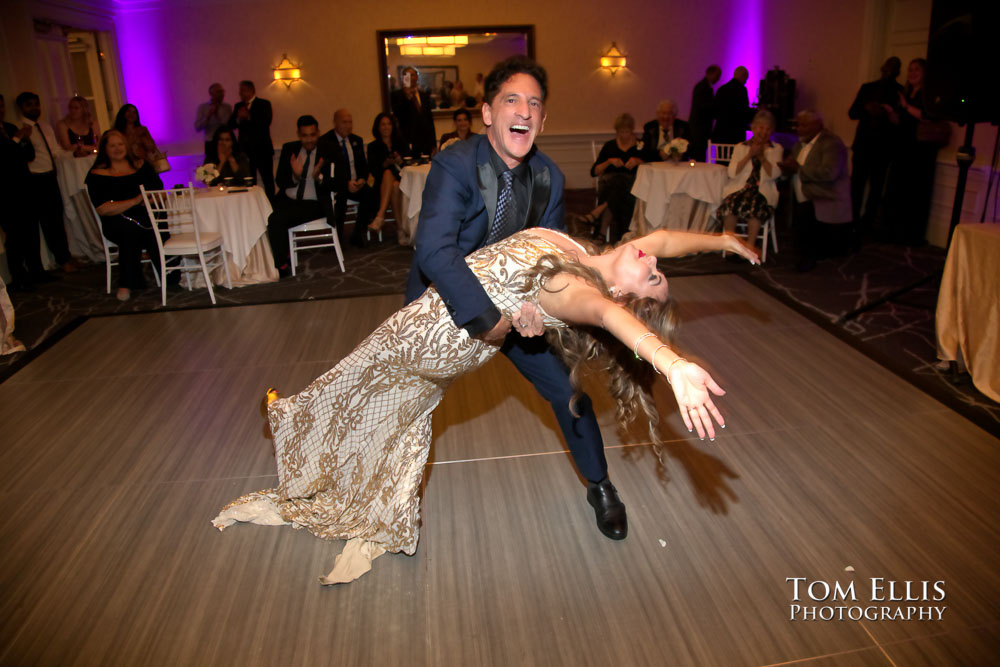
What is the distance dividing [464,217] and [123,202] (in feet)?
14.7

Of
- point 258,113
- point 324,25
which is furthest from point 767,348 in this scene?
point 324,25

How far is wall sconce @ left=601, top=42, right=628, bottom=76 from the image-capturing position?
10.0 metres

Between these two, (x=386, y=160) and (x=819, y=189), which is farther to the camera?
(x=386, y=160)

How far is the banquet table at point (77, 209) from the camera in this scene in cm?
639


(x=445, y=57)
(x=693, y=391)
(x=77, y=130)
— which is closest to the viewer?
(x=693, y=391)

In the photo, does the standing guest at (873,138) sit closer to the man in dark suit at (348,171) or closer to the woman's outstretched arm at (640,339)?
the man in dark suit at (348,171)

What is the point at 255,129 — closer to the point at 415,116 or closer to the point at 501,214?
the point at 415,116

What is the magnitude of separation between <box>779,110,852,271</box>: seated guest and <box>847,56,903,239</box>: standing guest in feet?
1.93

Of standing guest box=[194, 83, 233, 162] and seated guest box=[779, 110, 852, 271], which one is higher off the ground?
standing guest box=[194, 83, 233, 162]

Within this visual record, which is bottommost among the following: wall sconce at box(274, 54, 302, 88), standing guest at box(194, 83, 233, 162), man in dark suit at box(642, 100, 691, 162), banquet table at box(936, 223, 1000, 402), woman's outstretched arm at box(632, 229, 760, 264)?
banquet table at box(936, 223, 1000, 402)

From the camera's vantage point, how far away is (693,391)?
1317mm

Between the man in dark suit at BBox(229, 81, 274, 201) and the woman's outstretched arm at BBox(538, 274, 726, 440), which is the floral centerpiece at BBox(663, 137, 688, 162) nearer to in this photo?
the man in dark suit at BBox(229, 81, 274, 201)

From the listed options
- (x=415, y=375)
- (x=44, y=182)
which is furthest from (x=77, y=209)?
(x=415, y=375)

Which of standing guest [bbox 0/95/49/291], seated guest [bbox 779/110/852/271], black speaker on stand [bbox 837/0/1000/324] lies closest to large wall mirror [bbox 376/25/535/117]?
standing guest [bbox 0/95/49/291]
